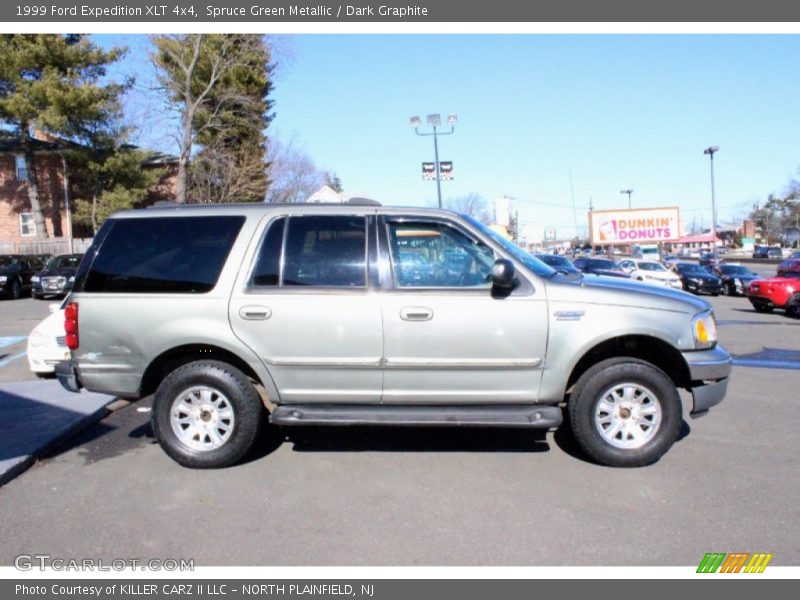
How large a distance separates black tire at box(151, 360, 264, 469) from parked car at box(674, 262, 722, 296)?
27775 millimetres

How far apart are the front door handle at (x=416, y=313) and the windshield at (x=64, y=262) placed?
2280cm

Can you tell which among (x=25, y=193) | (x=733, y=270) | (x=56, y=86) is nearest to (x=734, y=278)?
(x=733, y=270)

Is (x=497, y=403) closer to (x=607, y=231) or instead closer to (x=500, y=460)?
(x=500, y=460)

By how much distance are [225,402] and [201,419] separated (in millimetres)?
249

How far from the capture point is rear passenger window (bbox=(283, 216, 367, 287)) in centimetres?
502

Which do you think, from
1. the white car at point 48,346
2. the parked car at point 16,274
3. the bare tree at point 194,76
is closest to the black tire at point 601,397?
the white car at point 48,346

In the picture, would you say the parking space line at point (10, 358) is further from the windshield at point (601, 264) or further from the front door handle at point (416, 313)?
the windshield at point (601, 264)

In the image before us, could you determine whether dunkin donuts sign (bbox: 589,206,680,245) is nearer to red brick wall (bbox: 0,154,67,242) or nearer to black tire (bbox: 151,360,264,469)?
red brick wall (bbox: 0,154,67,242)

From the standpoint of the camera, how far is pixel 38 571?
3.61 meters

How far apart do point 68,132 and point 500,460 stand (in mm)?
30774

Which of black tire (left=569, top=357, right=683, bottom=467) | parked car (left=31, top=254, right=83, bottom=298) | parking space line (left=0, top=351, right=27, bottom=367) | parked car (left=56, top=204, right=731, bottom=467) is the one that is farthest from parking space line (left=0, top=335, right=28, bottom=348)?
black tire (left=569, top=357, right=683, bottom=467)

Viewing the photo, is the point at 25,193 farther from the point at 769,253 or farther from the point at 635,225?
the point at 769,253
